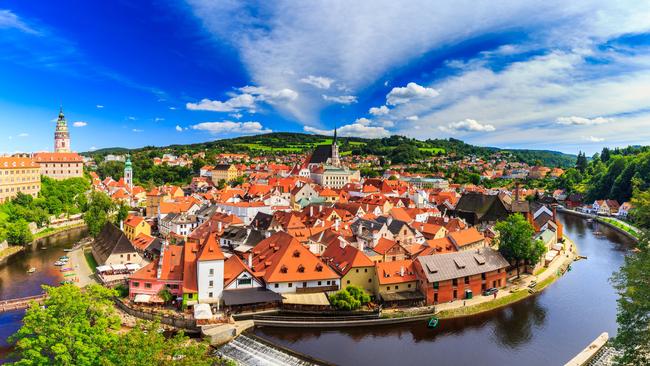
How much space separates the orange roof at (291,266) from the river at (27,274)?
628 inches

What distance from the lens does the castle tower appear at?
11269 centimetres

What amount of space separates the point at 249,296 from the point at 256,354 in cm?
591

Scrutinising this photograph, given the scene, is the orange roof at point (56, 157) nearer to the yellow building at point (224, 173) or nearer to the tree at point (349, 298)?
the yellow building at point (224, 173)

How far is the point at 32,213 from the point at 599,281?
69766 mm

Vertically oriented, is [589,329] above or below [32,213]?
below

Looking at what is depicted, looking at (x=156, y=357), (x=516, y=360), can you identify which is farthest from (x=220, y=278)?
(x=516, y=360)

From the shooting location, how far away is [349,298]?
28094 mm

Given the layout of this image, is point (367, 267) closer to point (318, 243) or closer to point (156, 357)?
point (318, 243)

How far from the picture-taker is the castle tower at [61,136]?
112688mm

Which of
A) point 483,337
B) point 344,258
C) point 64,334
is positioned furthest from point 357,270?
point 64,334

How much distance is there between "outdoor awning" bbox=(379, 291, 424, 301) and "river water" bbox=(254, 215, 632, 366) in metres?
2.09

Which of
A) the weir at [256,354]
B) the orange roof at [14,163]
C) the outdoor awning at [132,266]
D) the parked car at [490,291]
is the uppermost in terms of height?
the orange roof at [14,163]

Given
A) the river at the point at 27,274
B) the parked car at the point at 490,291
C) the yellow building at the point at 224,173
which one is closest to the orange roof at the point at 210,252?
the river at the point at 27,274

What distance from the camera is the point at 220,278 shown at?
2891 cm
